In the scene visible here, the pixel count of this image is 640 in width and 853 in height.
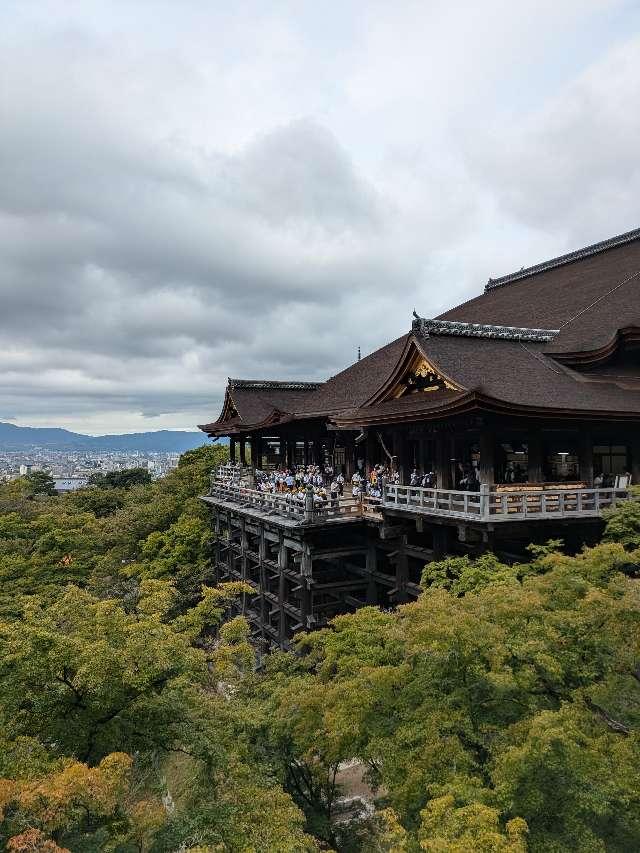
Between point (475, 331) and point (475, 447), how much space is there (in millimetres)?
4125

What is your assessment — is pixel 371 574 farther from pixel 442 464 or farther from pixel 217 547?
pixel 217 547

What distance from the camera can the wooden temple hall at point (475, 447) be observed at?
15328 millimetres

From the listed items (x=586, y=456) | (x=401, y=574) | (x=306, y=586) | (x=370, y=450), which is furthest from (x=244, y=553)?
(x=586, y=456)

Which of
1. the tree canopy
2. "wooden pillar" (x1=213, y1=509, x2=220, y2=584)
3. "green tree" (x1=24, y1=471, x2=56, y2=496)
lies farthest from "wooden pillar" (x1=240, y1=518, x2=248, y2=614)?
"green tree" (x1=24, y1=471, x2=56, y2=496)

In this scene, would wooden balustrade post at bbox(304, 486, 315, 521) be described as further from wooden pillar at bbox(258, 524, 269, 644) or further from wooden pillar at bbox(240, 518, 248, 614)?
wooden pillar at bbox(240, 518, 248, 614)

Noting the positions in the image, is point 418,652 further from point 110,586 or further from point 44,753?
point 110,586

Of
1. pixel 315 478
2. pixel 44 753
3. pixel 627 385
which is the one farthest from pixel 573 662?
pixel 315 478

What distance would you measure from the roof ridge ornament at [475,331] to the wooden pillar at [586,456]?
15.4 ft

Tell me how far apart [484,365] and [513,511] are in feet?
16.6

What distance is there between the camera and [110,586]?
29875mm

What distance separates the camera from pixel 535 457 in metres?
16.3

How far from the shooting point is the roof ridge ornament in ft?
59.2

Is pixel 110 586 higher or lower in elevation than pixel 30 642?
lower

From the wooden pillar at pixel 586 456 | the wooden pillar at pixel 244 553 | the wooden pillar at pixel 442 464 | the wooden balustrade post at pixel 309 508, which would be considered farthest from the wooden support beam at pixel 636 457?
the wooden pillar at pixel 244 553
